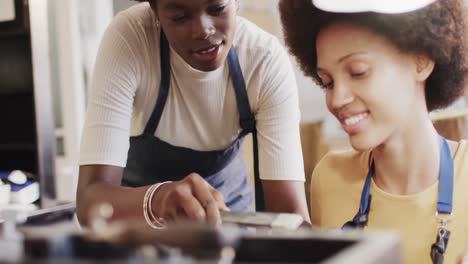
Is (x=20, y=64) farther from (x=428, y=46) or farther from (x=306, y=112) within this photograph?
(x=428, y=46)

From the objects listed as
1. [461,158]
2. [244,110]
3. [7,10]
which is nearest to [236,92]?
[244,110]

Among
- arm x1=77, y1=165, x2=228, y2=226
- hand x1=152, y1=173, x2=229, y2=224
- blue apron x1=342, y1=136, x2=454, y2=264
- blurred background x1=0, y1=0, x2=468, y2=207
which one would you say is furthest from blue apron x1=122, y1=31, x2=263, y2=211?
blurred background x1=0, y1=0, x2=468, y2=207

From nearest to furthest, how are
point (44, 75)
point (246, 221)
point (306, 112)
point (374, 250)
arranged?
point (374, 250) → point (246, 221) → point (44, 75) → point (306, 112)

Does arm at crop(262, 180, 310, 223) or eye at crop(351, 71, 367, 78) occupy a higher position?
eye at crop(351, 71, 367, 78)

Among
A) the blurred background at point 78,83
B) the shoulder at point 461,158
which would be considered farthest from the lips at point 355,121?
the blurred background at point 78,83

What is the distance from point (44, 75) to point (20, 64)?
0.60 feet

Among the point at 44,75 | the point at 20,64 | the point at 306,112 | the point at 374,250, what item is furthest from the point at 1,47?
the point at 374,250

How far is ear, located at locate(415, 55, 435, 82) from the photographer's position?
1230mm

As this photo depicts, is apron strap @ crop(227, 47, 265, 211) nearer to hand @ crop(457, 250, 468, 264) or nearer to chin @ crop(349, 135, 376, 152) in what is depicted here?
chin @ crop(349, 135, 376, 152)

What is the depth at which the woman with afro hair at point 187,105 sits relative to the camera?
1328 millimetres

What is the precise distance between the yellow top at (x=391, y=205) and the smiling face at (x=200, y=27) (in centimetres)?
35

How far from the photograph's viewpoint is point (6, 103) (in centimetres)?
292

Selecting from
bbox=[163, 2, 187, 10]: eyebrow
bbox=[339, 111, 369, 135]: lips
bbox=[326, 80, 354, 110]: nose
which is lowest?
bbox=[339, 111, 369, 135]: lips

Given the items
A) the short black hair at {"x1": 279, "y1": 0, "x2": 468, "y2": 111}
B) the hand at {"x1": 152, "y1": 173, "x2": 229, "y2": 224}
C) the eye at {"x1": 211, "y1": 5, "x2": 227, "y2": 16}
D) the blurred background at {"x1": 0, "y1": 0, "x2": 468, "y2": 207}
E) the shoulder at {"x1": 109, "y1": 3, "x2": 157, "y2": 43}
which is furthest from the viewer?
the blurred background at {"x1": 0, "y1": 0, "x2": 468, "y2": 207}
